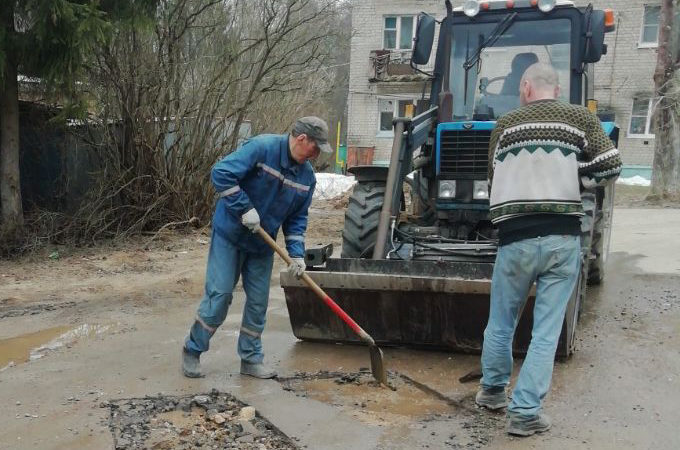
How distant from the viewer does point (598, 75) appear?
2198cm

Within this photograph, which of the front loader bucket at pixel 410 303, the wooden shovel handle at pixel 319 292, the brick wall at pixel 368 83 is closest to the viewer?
the wooden shovel handle at pixel 319 292

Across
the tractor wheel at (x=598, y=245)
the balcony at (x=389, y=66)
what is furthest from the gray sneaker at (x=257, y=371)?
the balcony at (x=389, y=66)

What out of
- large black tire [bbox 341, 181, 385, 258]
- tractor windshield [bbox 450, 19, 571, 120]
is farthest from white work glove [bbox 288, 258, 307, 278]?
tractor windshield [bbox 450, 19, 571, 120]

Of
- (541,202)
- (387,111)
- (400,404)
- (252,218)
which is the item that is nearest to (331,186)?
(387,111)

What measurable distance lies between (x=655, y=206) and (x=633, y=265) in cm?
801

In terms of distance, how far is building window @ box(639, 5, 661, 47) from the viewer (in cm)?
2134

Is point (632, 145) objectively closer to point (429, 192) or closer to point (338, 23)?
point (338, 23)

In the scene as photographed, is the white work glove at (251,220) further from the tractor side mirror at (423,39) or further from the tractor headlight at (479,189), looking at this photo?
the tractor side mirror at (423,39)

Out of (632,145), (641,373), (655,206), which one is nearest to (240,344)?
(641,373)

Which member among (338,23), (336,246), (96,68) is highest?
(338,23)

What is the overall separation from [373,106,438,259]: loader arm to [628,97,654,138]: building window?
61.1ft

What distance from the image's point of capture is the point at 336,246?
32.2ft

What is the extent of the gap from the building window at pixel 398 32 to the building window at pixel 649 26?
744cm

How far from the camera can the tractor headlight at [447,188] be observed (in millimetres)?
5586
